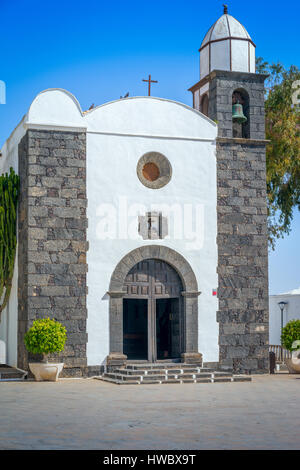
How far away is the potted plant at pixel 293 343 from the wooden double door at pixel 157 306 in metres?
2.64

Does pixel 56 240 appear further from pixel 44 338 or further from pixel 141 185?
pixel 141 185

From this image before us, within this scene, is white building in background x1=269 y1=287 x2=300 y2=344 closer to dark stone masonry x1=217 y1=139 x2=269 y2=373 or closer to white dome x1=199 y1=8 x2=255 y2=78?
dark stone masonry x1=217 y1=139 x2=269 y2=373

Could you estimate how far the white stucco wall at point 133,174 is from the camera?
50.9ft

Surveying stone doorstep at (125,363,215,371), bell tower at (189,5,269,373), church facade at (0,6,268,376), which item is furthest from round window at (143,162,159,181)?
stone doorstep at (125,363,215,371)

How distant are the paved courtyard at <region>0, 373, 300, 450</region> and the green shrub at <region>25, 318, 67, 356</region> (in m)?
0.72

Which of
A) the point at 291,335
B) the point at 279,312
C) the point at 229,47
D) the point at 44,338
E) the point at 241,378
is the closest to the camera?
the point at 44,338

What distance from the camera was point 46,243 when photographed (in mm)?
15219

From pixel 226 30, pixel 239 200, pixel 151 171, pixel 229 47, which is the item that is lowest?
pixel 239 200

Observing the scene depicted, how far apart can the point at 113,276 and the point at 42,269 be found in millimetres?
1588

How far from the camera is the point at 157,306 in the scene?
1689 centimetres

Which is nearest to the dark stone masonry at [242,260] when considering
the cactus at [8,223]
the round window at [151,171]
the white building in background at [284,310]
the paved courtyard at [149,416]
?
the round window at [151,171]

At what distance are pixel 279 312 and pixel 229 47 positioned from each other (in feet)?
41.0

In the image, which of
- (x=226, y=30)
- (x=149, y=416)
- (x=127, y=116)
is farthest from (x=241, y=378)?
(x=226, y=30)
